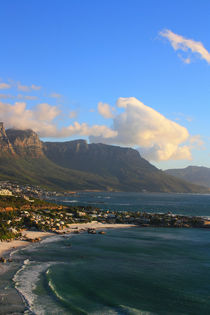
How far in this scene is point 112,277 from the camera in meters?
33.6

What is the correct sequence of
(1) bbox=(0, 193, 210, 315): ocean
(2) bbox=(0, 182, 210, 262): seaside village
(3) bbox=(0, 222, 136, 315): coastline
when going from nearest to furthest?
(3) bbox=(0, 222, 136, 315): coastline, (1) bbox=(0, 193, 210, 315): ocean, (2) bbox=(0, 182, 210, 262): seaside village

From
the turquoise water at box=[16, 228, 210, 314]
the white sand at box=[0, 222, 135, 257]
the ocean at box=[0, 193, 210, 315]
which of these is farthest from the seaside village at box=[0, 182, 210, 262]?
the turquoise water at box=[16, 228, 210, 314]

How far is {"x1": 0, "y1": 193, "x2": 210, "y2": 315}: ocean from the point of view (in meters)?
25.4

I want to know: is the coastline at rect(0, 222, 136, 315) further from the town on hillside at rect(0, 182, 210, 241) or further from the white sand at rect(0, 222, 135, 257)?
the town on hillside at rect(0, 182, 210, 241)

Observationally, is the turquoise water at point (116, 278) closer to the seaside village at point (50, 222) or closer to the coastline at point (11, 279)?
the coastline at point (11, 279)

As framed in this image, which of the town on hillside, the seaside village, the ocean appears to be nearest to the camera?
the ocean

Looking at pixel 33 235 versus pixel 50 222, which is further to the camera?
pixel 50 222

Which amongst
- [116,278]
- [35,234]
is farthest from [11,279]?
[35,234]

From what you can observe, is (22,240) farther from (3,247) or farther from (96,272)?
(96,272)

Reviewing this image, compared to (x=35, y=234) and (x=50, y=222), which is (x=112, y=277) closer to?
(x=35, y=234)

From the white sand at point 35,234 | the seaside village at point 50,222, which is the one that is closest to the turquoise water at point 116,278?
the white sand at point 35,234

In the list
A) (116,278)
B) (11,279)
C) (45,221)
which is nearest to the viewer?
(11,279)

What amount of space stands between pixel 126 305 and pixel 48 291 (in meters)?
7.99

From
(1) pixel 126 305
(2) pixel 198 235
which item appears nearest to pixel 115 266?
(1) pixel 126 305
